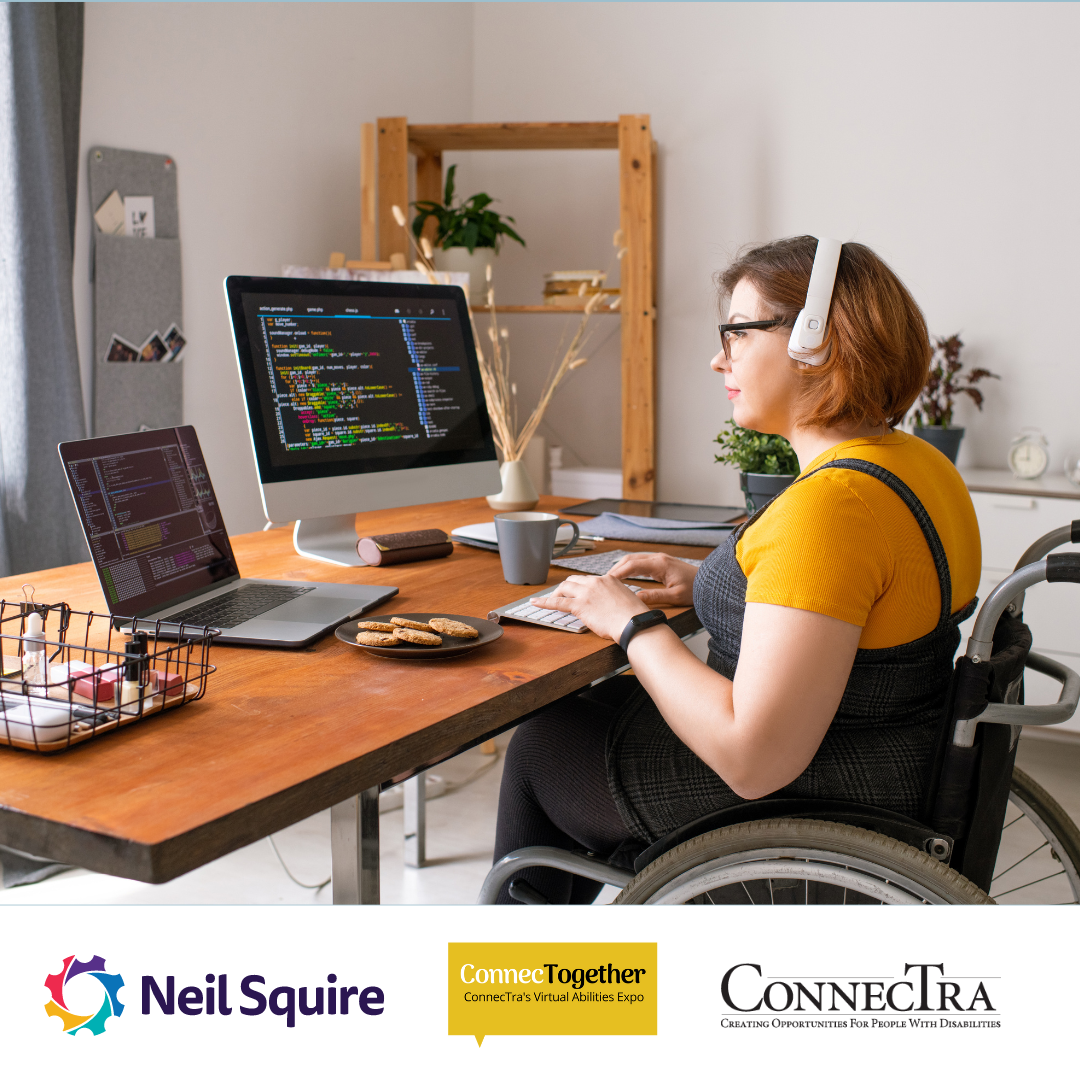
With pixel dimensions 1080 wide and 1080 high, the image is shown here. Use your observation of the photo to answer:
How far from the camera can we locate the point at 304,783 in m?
0.82

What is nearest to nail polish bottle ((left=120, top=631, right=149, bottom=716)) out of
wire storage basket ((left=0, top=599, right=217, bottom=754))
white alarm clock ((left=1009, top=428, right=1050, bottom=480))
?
wire storage basket ((left=0, top=599, right=217, bottom=754))

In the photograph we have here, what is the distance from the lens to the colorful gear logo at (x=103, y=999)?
97 cm

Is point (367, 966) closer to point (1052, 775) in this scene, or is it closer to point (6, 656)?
point (6, 656)

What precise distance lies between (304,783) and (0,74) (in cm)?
206

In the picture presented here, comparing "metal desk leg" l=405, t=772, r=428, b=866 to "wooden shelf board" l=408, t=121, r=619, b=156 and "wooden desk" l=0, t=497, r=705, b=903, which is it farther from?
"wooden shelf board" l=408, t=121, r=619, b=156

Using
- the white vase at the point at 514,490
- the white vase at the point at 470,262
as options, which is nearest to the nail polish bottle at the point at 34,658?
the white vase at the point at 514,490

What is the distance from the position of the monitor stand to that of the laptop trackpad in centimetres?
29

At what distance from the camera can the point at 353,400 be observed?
1.69 meters

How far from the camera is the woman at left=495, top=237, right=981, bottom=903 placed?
3.28ft

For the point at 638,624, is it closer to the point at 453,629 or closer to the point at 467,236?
the point at 453,629

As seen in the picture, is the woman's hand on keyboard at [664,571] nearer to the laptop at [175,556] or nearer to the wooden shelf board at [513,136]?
the laptop at [175,556]

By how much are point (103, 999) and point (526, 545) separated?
769mm

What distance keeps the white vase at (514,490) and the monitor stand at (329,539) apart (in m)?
0.46

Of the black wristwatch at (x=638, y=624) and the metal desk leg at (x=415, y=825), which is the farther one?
the metal desk leg at (x=415, y=825)
